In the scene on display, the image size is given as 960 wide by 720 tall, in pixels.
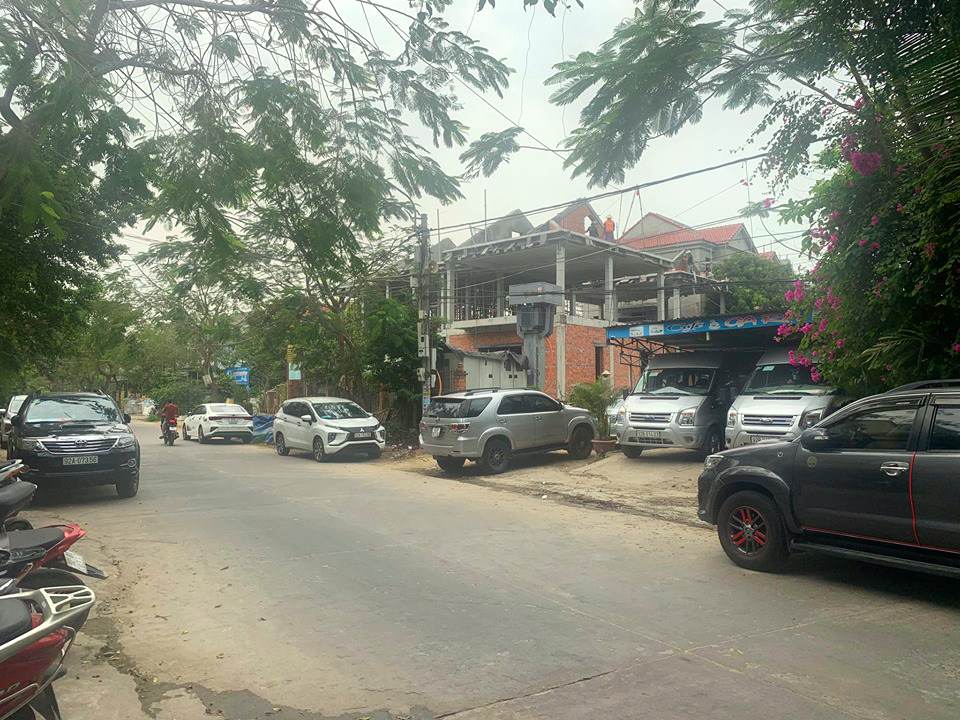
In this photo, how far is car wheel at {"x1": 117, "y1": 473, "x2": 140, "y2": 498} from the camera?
12164 millimetres

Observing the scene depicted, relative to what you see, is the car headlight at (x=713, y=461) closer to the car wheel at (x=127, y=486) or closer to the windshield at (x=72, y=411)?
the car wheel at (x=127, y=486)

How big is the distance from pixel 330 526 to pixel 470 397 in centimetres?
634

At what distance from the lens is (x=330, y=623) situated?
552cm

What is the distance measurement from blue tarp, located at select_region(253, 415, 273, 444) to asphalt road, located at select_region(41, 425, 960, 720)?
59.8 feet

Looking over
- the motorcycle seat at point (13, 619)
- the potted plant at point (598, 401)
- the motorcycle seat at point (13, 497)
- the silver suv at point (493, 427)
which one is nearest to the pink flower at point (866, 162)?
the silver suv at point (493, 427)

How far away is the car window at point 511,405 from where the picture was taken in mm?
15693

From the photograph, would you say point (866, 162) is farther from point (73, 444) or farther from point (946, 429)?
point (73, 444)

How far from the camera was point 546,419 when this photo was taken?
16.3 metres

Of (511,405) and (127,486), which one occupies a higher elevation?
(511,405)

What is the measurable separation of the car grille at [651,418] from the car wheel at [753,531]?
24.9ft

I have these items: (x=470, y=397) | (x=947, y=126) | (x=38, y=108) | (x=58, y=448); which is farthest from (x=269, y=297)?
(x=947, y=126)

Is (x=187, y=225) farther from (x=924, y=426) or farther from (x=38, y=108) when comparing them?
(x=924, y=426)

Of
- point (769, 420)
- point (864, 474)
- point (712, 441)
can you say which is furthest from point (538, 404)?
point (864, 474)

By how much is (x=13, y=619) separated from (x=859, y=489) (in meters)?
6.01
